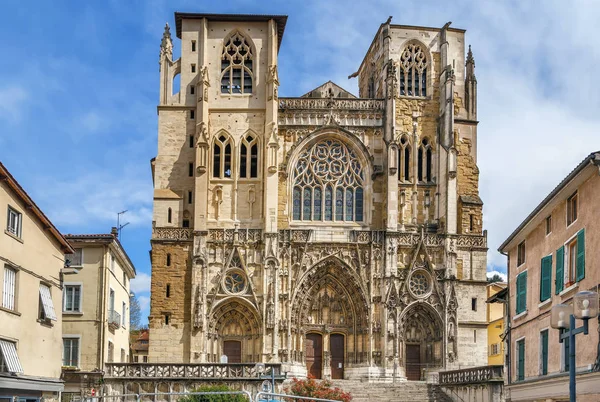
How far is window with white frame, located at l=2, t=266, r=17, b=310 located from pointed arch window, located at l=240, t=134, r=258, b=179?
26.7m

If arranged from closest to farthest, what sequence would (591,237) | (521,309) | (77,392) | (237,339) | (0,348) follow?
1. (591,237)
2. (0,348)
3. (521,309)
4. (77,392)
5. (237,339)

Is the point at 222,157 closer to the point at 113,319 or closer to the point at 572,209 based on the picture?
the point at 113,319

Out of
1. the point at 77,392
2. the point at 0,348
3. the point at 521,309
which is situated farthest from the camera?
the point at 77,392

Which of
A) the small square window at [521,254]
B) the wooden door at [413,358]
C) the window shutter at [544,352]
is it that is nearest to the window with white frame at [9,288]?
the window shutter at [544,352]

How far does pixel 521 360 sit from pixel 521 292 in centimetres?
212

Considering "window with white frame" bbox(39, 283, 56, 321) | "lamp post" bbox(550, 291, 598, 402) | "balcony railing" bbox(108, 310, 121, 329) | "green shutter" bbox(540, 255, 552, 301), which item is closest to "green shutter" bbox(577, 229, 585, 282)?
"green shutter" bbox(540, 255, 552, 301)

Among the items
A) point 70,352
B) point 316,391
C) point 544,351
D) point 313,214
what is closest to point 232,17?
point 313,214

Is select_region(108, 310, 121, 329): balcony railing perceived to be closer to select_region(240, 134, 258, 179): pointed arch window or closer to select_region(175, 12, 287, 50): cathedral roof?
select_region(240, 134, 258, 179): pointed arch window

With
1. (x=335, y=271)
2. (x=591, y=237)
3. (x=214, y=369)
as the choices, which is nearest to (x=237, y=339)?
(x=335, y=271)

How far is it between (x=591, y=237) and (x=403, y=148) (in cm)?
3152

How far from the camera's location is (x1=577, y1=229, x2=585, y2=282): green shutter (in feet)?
74.7

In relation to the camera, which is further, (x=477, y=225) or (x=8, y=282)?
(x=477, y=225)

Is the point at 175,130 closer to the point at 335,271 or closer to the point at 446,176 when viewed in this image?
the point at 335,271

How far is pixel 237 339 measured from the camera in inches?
2018
